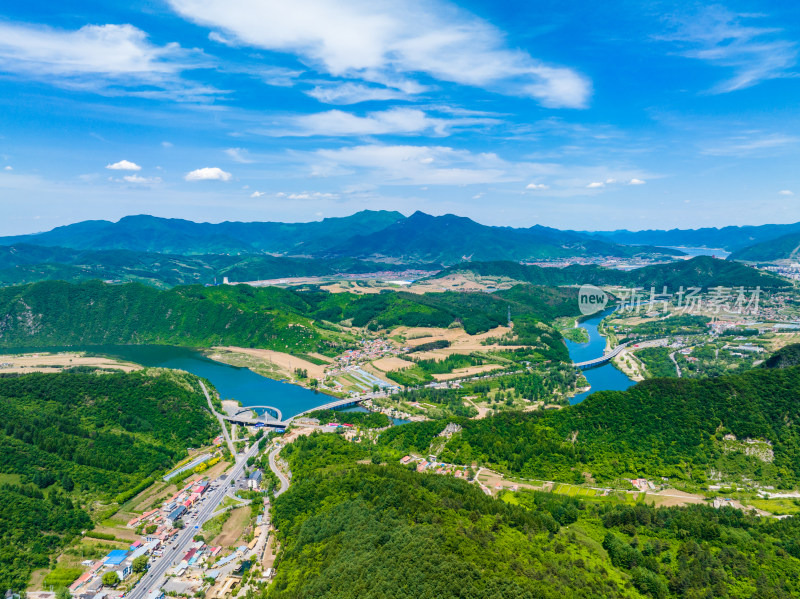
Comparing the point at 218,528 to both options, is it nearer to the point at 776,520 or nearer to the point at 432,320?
the point at 776,520

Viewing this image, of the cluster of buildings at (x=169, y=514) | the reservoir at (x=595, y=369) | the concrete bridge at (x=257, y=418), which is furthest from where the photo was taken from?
the reservoir at (x=595, y=369)

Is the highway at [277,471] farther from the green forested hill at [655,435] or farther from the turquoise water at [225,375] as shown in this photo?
the turquoise water at [225,375]

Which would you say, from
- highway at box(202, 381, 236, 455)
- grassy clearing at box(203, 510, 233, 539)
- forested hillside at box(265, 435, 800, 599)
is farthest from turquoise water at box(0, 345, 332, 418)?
forested hillside at box(265, 435, 800, 599)

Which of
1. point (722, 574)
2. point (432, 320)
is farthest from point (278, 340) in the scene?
point (722, 574)

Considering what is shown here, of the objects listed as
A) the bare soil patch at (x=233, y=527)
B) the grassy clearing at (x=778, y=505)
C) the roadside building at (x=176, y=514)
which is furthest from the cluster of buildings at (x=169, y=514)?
the grassy clearing at (x=778, y=505)

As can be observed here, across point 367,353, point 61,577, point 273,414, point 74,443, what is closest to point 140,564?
point 61,577

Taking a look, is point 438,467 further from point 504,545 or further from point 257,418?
point 257,418
